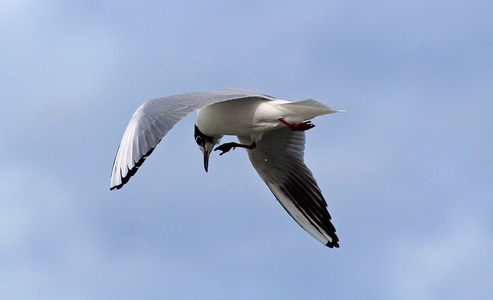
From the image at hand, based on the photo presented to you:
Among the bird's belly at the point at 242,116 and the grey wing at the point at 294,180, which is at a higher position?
the bird's belly at the point at 242,116

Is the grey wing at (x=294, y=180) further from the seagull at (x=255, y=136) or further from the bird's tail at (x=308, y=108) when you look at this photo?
the bird's tail at (x=308, y=108)

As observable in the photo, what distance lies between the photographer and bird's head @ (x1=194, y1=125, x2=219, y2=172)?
8.16 metres

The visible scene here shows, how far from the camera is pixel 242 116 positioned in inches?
300

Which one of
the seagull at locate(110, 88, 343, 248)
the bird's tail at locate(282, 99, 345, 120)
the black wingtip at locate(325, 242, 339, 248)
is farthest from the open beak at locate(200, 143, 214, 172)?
the black wingtip at locate(325, 242, 339, 248)

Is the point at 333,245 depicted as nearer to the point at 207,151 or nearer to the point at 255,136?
the point at 255,136

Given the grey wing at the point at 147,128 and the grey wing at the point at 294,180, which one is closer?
the grey wing at the point at 147,128

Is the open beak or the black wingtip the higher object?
the open beak

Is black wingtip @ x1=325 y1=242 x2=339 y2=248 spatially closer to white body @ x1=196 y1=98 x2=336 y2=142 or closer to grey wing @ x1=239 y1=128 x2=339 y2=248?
grey wing @ x1=239 y1=128 x2=339 y2=248

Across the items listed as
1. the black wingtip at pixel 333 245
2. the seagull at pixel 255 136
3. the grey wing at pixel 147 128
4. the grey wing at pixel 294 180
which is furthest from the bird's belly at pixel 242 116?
the black wingtip at pixel 333 245

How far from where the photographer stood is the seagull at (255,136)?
6297 millimetres

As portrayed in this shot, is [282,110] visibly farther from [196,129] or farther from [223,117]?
[196,129]

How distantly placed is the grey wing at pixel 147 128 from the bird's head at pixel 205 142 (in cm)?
124

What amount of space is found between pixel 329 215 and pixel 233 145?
1401 mm

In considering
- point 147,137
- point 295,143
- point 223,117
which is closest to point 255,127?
point 223,117
